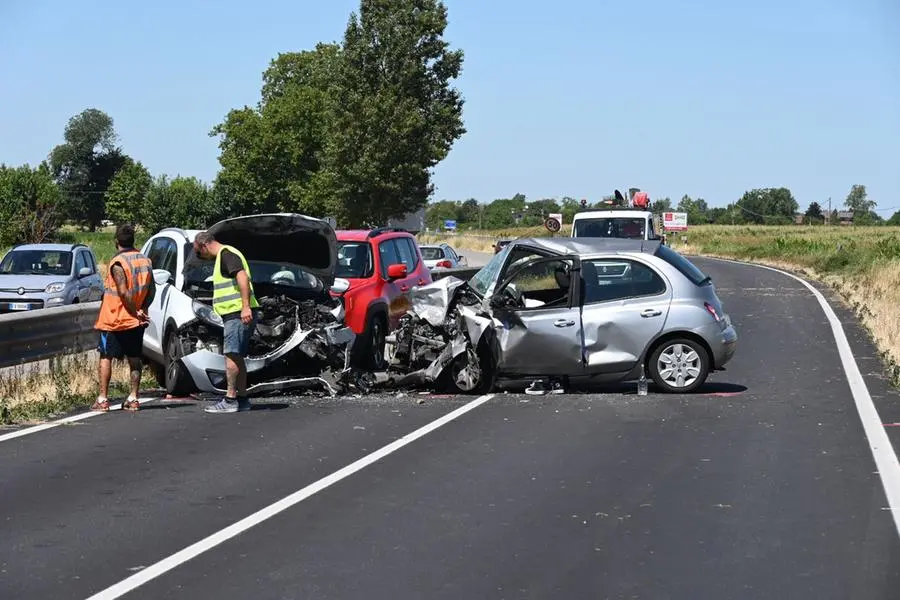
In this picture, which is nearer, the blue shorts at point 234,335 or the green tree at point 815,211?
the blue shorts at point 234,335

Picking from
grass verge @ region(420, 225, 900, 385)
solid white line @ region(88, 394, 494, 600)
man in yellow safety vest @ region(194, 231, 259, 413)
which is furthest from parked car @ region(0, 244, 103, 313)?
solid white line @ region(88, 394, 494, 600)

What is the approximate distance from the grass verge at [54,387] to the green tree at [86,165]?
435ft

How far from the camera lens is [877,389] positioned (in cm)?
1391

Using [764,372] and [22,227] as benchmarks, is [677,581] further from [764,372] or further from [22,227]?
[22,227]

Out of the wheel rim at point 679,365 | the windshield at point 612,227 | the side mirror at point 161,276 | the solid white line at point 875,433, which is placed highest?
the windshield at point 612,227

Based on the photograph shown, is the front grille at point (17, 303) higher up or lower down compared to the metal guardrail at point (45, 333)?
lower down

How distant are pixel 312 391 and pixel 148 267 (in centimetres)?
236

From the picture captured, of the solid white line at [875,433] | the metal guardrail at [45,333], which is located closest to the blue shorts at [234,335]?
the metal guardrail at [45,333]

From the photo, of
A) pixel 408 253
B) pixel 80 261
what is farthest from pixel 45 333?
pixel 80 261

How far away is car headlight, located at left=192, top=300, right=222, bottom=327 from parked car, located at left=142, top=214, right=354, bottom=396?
10mm

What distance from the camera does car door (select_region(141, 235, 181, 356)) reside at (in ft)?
45.4

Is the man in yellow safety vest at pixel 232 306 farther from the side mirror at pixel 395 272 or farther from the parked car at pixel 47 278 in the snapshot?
the parked car at pixel 47 278

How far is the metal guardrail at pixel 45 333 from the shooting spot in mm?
13383

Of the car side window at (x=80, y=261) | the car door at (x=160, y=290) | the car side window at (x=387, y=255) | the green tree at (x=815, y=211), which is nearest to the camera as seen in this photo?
the car door at (x=160, y=290)
